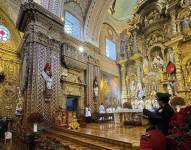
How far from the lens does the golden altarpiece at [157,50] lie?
463 inches

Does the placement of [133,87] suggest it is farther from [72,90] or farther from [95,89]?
[72,90]

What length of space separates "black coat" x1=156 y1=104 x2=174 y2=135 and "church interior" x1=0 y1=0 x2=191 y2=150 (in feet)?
15.2

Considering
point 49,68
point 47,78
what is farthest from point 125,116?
point 49,68

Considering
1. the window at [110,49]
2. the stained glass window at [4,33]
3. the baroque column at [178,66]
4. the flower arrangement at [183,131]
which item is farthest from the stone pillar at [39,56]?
the flower arrangement at [183,131]

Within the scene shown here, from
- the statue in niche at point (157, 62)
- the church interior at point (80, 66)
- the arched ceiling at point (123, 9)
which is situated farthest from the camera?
the arched ceiling at point (123, 9)

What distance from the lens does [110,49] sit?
20062mm

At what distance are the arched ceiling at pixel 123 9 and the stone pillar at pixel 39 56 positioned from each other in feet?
33.3

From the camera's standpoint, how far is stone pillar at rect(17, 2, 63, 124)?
983 centimetres

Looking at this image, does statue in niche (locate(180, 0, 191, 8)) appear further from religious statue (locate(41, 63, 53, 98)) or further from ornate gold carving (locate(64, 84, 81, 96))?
religious statue (locate(41, 63, 53, 98))

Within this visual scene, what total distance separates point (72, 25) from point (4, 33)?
5.02 meters

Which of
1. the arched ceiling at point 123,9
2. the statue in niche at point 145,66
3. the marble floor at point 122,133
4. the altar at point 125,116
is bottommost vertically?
the marble floor at point 122,133

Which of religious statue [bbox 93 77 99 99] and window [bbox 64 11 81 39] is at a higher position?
window [bbox 64 11 81 39]

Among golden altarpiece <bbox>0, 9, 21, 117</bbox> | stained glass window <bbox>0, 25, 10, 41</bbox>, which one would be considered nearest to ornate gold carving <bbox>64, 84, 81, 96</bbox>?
golden altarpiece <bbox>0, 9, 21, 117</bbox>

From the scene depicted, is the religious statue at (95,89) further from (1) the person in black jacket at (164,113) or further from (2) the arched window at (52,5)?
(1) the person in black jacket at (164,113)
